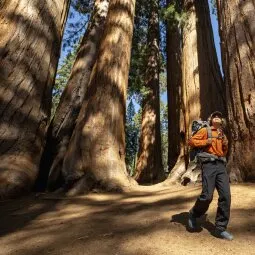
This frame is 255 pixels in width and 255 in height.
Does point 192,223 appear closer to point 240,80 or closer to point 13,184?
point 240,80

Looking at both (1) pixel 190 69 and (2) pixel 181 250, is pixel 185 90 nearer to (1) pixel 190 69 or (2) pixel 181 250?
(1) pixel 190 69

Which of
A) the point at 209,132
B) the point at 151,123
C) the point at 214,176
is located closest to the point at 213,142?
the point at 209,132

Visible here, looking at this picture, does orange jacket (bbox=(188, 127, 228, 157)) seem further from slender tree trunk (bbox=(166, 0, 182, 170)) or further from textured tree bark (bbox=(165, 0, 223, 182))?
slender tree trunk (bbox=(166, 0, 182, 170))

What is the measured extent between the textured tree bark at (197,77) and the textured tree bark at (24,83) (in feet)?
10.4

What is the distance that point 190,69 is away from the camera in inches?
374

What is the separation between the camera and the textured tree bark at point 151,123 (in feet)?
45.0

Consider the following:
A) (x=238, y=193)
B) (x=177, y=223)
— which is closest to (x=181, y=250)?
(x=177, y=223)

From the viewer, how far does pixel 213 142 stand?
4242mm

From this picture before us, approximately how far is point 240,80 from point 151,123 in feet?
27.9

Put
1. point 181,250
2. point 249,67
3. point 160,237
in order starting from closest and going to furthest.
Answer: point 181,250 → point 160,237 → point 249,67

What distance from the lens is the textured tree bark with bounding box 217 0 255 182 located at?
19.4 ft

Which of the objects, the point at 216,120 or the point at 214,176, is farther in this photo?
the point at 216,120

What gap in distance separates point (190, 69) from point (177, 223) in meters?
5.74

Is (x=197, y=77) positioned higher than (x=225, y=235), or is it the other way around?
(x=197, y=77)
